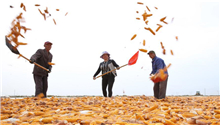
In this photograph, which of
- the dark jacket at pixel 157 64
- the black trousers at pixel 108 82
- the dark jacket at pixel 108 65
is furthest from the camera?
the dark jacket at pixel 108 65

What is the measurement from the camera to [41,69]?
16.2 feet

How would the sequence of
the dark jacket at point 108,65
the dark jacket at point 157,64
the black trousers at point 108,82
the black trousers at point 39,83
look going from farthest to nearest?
1. the dark jacket at point 108,65
2. the black trousers at point 108,82
3. the dark jacket at point 157,64
4. the black trousers at point 39,83

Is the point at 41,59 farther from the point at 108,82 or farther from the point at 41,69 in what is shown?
the point at 108,82

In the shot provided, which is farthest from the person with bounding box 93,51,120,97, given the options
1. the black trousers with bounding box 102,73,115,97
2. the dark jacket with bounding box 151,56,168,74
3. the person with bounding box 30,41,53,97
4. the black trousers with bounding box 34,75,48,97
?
the black trousers with bounding box 34,75,48,97

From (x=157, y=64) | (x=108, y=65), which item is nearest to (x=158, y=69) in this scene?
(x=157, y=64)

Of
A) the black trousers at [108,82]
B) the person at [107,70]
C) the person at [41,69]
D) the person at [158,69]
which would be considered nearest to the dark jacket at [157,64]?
the person at [158,69]

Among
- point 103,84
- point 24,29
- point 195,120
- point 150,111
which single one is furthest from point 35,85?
point 195,120

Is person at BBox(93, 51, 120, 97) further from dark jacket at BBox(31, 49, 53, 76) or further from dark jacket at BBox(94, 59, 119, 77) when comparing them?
dark jacket at BBox(31, 49, 53, 76)

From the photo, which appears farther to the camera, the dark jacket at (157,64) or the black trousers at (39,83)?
the dark jacket at (157,64)

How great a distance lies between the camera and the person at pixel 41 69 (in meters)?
4.90

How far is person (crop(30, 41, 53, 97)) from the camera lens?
490cm

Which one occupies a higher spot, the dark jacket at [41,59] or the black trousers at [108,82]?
the dark jacket at [41,59]

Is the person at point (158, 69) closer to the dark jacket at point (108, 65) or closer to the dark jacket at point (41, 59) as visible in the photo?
the dark jacket at point (108, 65)

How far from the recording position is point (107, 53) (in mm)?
6098
